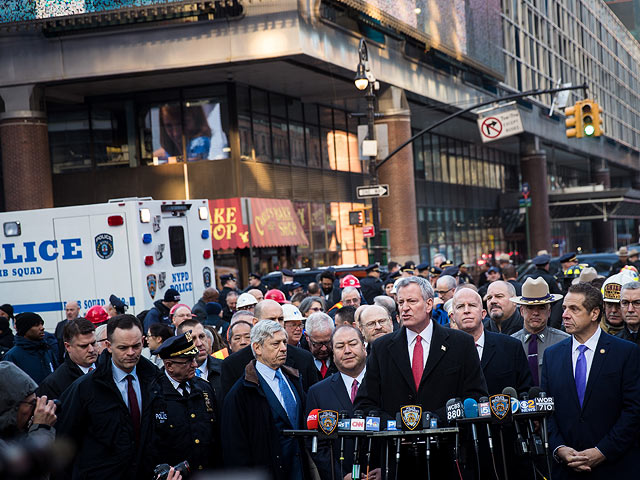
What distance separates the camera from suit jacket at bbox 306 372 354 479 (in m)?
6.36

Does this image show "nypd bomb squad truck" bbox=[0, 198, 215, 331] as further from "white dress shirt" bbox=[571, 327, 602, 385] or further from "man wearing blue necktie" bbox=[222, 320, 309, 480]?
"white dress shirt" bbox=[571, 327, 602, 385]

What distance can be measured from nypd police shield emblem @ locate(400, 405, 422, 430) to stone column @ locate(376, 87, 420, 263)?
28.7 meters

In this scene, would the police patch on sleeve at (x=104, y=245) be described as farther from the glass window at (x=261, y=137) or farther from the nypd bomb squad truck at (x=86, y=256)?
the glass window at (x=261, y=137)

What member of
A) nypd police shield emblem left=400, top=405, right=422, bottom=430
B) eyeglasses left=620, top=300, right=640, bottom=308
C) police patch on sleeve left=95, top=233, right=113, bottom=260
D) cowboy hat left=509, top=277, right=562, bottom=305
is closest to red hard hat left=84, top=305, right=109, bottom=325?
police patch on sleeve left=95, top=233, right=113, bottom=260

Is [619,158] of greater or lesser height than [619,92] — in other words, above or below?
below

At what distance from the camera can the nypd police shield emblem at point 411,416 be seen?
16.4ft

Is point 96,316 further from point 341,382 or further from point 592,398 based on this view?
point 592,398

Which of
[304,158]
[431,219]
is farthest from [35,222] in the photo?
[431,219]

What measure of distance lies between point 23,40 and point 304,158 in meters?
11.3

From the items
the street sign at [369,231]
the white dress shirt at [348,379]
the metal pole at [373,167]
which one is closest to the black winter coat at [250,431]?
the white dress shirt at [348,379]

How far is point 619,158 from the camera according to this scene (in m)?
80.4

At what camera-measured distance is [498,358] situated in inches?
272

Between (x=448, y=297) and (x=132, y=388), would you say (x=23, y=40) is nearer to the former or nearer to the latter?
(x=448, y=297)

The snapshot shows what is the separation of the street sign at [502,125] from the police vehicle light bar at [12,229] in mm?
14676
